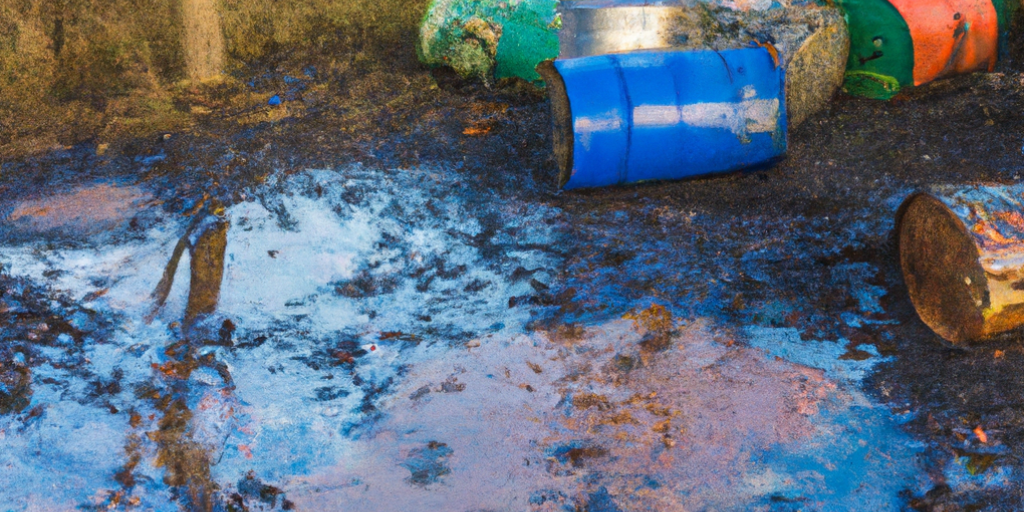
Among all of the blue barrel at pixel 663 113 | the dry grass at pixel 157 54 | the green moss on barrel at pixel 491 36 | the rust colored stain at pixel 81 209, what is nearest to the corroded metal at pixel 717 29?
the green moss on barrel at pixel 491 36

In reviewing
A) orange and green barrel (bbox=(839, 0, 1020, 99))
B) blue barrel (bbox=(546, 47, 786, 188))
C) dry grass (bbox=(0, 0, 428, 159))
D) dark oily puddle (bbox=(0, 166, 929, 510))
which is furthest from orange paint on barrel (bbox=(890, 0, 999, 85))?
dry grass (bbox=(0, 0, 428, 159))

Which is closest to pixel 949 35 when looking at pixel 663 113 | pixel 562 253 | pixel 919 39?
pixel 919 39

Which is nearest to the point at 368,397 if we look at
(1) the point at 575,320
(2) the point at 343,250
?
(2) the point at 343,250

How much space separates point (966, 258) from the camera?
1553 millimetres

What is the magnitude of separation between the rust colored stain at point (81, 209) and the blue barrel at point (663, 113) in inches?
48.6

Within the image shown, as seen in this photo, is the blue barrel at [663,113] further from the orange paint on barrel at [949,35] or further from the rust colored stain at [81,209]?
the rust colored stain at [81,209]

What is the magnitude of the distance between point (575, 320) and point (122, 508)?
1390mm

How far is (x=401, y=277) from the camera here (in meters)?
1.76

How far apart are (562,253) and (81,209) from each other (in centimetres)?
136

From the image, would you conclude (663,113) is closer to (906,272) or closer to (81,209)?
(906,272)

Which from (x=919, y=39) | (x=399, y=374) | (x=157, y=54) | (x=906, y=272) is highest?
(x=919, y=39)

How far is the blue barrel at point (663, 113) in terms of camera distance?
164 centimetres

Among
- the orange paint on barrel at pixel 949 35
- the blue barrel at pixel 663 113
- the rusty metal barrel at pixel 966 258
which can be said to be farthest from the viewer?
the orange paint on barrel at pixel 949 35

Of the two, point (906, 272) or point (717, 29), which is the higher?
point (717, 29)
